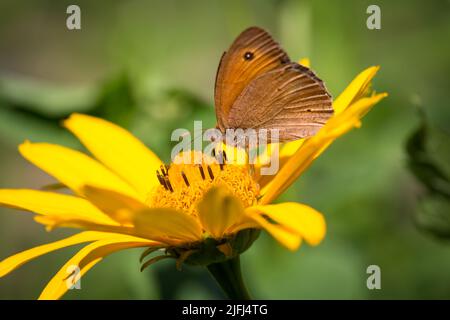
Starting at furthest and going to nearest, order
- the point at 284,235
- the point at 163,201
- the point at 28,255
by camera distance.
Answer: the point at 163,201 < the point at 28,255 < the point at 284,235

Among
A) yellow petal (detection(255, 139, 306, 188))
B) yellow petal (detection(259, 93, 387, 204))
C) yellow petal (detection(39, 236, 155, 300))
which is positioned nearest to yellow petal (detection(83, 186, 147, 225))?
yellow petal (detection(39, 236, 155, 300))

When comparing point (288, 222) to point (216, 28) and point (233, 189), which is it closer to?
point (233, 189)

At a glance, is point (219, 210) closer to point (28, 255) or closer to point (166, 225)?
point (166, 225)

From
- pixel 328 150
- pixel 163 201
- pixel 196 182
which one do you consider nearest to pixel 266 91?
pixel 196 182

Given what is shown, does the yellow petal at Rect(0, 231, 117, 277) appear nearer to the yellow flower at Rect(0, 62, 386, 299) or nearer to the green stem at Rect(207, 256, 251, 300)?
the yellow flower at Rect(0, 62, 386, 299)

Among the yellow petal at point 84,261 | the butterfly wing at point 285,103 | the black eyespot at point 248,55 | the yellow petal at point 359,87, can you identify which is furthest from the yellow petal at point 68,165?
the yellow petal at point 359,87

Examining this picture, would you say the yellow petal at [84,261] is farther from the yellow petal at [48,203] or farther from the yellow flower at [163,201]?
the yellow petal at [48,203]
